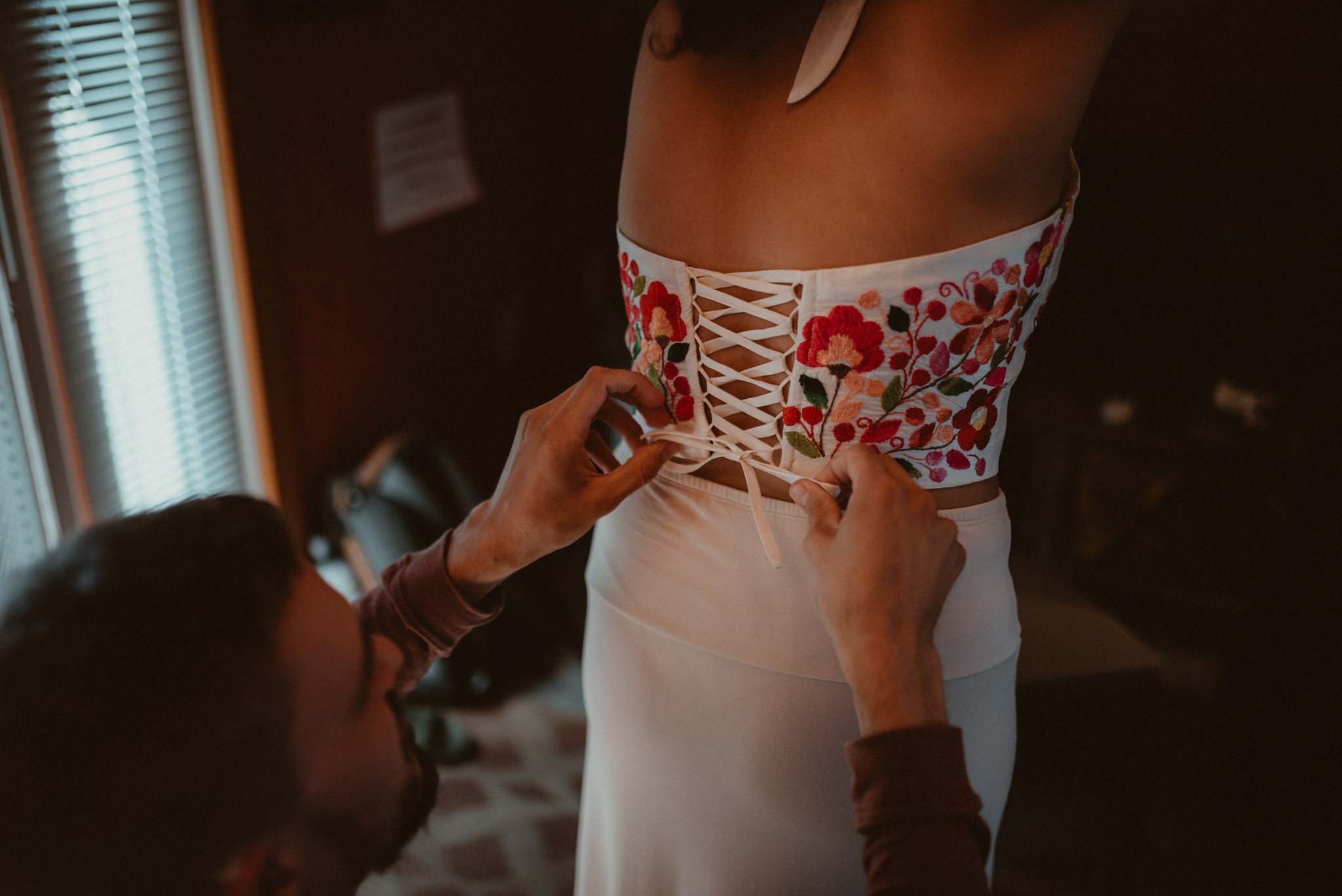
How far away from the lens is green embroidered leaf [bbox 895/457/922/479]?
2.51 ft

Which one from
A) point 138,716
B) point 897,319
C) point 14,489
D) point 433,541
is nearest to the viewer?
point 138,716

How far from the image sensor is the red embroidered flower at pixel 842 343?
0.72 m

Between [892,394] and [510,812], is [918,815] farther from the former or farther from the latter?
[510,812]

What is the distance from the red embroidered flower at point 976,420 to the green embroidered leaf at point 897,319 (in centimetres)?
9

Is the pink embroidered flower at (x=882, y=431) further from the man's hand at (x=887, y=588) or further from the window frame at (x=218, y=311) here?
the window frame at (x=218, y=311)

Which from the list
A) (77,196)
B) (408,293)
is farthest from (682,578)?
(408,293)

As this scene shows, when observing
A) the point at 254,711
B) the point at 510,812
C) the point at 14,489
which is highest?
the point at 254,711

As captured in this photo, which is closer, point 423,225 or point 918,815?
point 918,815

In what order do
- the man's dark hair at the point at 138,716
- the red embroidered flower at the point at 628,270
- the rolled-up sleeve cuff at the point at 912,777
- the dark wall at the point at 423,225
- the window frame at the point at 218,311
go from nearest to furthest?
the man's dark hair at the point at 138,716
the rolled-up sleeve cuff at the point at 912,777
the red embroidered flower at the point at 628,270
the window frame at the point at 218,311
the dark wall at the point at 423,225

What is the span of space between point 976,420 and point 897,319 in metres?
0.12

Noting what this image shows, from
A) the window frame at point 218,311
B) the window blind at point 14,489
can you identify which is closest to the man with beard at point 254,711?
the window frame at point 218,311

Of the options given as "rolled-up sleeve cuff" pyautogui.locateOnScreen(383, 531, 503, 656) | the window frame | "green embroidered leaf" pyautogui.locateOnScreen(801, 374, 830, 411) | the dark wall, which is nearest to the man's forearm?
"rolled-up sleeve cuff" pyautogui.locateOnScreen(383, 531, 503, 656)

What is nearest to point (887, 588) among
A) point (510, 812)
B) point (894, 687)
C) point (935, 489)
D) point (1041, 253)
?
point (894, 687)

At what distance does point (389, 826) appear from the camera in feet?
2.19
